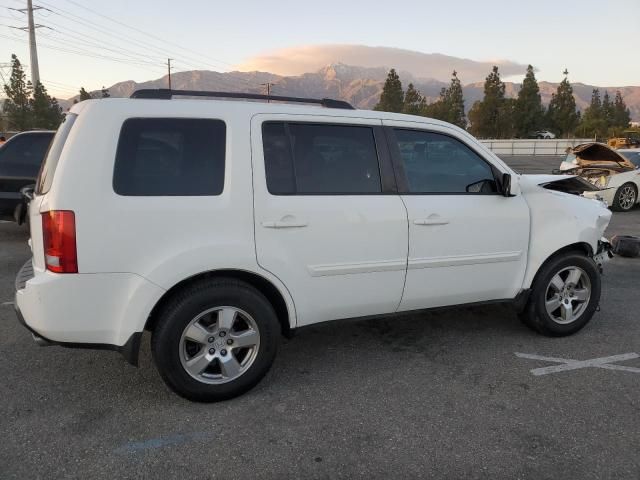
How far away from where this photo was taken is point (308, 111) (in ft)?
11.2

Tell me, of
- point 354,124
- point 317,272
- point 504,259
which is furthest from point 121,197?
point 504,259

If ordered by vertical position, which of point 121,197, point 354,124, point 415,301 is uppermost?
point 354,124

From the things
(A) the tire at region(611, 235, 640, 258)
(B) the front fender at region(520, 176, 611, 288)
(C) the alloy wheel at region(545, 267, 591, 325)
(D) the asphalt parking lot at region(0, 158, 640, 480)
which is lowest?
(D) the asphalt parking lot at region(0, 158, 640, 480)

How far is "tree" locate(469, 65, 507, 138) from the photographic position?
58531 millimetres

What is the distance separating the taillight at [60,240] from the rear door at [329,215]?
3.32ft

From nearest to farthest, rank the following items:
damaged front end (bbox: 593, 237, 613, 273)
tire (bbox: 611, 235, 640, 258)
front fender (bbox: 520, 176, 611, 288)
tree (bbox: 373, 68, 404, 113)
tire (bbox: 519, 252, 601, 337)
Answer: front fender (bbox: 520, 176, 611, 288) < tire (bbox: 519, 252, 601, 337) < damaged front end (bbox: 593, 237, 613, 273) < tire (bbox: 611, 235, 640, 258) < tree (bbox: 373, 68, 404, 113)

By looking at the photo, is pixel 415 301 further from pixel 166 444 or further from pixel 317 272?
pixel 166 444

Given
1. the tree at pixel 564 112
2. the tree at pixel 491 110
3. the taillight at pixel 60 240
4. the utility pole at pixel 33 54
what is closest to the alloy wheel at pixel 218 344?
the taillight at pixel 60 240

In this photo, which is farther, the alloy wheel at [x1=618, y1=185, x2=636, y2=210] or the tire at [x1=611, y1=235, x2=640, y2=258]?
the alloy wheel at [x1=618, y1=185, x2=636, y2=210]

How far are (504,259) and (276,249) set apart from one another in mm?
1856

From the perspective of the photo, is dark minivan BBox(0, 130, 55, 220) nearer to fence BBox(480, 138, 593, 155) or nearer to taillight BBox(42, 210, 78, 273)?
taillight BBox(42, 210, 78, 273)

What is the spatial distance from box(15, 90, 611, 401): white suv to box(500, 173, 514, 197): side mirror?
11 millimetres

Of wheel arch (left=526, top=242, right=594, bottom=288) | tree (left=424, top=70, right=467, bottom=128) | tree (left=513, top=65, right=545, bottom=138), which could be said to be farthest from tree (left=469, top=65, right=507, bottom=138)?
wheel arch (left=526, top=242, right=594, bottom=288)

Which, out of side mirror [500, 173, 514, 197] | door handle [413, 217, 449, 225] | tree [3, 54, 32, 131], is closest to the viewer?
door handle [413, 217, 449, 225]
